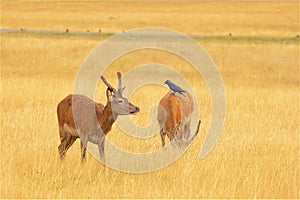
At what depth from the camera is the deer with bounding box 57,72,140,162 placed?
9.51 meters

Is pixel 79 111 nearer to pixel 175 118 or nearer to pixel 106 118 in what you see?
pixel 106 118

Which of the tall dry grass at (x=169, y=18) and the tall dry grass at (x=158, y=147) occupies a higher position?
the tall dry grass at (x=169, y=18)

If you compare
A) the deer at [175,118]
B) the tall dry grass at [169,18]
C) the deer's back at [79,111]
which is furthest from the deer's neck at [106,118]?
the tall dry grass at [169,18]

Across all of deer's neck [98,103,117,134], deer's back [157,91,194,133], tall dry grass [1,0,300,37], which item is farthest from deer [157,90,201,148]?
tall dry grass [1,0,300,37]

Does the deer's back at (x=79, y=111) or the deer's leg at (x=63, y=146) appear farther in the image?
the deer's leg at (x=63, y=146)

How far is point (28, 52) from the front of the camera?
37531 mm

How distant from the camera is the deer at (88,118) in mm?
9508

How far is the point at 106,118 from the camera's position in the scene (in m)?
9.95

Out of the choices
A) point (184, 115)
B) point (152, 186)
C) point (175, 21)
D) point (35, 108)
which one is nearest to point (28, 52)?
point (35, 108)

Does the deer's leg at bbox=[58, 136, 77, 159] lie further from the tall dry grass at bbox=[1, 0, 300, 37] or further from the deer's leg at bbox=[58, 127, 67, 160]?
the tall dry grass at bbox=[1, 0, 300, 37]

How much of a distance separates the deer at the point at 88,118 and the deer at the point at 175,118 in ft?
3.82

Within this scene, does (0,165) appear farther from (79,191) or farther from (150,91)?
(150,91)

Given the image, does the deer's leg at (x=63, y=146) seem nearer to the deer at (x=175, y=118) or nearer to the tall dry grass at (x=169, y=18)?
the deer at (x=175, y=118)

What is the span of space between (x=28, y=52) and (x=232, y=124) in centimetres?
2348
